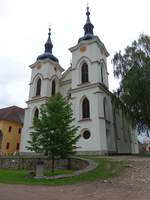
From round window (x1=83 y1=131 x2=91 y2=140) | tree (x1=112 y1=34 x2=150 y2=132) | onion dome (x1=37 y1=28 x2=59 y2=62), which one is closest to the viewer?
tree (x1=112 y1=34 x2=150 y2=132)

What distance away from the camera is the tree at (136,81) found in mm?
20547

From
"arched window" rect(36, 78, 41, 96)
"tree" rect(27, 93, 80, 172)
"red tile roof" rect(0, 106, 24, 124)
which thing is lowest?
"tree" rect(27, 93, 80, 172)

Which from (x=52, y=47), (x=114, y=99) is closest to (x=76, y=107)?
(x=114, y=99)

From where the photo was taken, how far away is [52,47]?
38.9m

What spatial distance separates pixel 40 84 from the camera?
32562mm

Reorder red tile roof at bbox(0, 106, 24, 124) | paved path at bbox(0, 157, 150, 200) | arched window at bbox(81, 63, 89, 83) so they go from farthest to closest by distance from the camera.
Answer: red tile roof at bbox(0, 106, 24, 124), arched window at bbox(81, 63, 89, 83), paved path at bbox(0, 157, 150, 200)

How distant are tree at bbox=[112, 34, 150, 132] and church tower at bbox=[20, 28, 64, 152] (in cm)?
1201

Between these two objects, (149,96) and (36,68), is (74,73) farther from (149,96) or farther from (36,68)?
(149,96)

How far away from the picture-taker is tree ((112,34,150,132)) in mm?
20547

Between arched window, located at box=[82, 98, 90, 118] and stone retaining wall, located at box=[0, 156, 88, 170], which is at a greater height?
arched window, located at box=[82, 98, 90, 118]

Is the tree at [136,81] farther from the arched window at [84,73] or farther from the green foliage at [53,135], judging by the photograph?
the green foliage at [53,135]

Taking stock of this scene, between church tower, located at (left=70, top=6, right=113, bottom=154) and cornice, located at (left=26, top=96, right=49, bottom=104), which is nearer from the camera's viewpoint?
church tower, located at (left=70, top=6, right=113, bottom=154)

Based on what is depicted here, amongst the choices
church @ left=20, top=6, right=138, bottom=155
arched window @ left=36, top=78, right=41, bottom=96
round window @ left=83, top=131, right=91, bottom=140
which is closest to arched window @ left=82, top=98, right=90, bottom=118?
church @ left=20, top=6, right=138, bottom=155

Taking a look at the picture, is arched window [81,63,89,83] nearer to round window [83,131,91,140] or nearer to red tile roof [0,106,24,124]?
round window [83,131,91,140]
